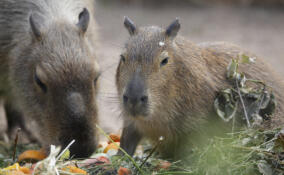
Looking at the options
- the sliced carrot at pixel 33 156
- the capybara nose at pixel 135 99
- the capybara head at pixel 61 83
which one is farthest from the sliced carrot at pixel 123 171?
the sliced carrot at pixel 33 156

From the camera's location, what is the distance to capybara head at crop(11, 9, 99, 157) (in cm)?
441

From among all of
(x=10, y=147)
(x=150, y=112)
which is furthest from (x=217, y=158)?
(x=10, y=147)

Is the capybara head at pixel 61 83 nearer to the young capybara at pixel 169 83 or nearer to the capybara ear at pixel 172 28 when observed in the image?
the young capybara at pixel 169 83

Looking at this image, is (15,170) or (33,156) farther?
(33,156)

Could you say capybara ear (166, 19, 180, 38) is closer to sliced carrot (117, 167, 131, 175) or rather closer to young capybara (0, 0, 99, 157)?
young capybara (0, 0, 99, 157)

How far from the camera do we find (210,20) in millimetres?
13227

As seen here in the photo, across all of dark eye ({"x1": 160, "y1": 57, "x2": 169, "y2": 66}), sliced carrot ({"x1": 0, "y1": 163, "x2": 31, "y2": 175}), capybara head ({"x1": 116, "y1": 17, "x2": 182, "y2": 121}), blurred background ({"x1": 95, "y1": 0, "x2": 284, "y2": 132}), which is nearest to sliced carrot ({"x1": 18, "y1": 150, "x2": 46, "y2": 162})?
sliced carrot ({"x1": 0, "y1": 163, "x2": 31, "y2": 175})

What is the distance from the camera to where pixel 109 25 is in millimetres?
13156

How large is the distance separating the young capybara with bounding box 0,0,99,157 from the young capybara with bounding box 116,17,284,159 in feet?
1.35

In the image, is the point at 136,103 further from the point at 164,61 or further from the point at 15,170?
the point at 15,170

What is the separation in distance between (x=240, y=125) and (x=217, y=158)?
0.79 meters

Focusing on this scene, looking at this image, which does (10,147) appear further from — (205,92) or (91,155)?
(205,92)

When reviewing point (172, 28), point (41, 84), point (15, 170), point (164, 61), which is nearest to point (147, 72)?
point (164, 61)

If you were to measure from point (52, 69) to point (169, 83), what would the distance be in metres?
1.21
